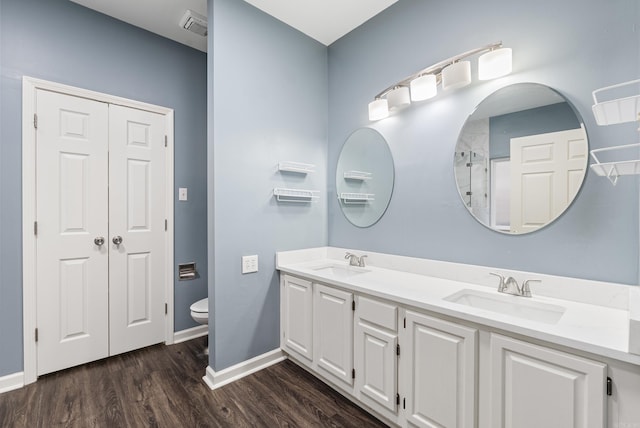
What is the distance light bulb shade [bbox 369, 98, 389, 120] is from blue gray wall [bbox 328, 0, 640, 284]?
0.34 feet

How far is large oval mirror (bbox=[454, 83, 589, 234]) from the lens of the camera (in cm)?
142

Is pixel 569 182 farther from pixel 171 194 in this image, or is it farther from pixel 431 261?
pixel 171 194

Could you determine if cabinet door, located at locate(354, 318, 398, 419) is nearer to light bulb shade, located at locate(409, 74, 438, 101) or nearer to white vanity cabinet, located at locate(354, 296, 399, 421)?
white vanity cabinet, located at locate(354, 296, 399, 421)

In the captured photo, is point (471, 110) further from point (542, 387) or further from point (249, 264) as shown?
point (249, 264)

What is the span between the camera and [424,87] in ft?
6.06

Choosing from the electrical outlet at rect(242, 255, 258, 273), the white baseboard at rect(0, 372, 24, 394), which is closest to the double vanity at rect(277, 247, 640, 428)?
the electrical outlet at rect(242, 255, 258, 273)

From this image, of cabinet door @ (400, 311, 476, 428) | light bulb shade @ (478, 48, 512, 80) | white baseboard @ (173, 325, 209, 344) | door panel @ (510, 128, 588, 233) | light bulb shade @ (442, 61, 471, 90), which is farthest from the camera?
white baseboard @ (173, 325, 209, 344)

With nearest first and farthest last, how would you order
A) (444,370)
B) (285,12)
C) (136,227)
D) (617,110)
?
(617,110) < (444,370) < (285,12) < (136,227)

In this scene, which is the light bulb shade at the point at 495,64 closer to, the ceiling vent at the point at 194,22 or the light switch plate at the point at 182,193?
the ceiling vent at the point at 194,22

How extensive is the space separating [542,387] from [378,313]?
0.75 metres

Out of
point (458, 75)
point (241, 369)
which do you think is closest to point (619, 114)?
point (458, 75)

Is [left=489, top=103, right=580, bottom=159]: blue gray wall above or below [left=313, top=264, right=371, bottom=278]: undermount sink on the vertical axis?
above

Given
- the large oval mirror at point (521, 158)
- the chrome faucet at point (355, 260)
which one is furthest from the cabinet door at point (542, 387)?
the chrome faucet at point (355, 260)

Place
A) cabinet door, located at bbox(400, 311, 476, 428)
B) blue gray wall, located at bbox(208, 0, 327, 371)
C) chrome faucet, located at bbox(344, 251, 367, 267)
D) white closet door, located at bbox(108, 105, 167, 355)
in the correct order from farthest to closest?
white closet door, located at bbox(108, 105, 167, 355) → chrome faucet, located at bbox(344, 251, 367, 267) → blue gray wall, located at bbox(208, 0, 327, 371) → cabinet door, located at bbox(400, 311, 476, 428)
